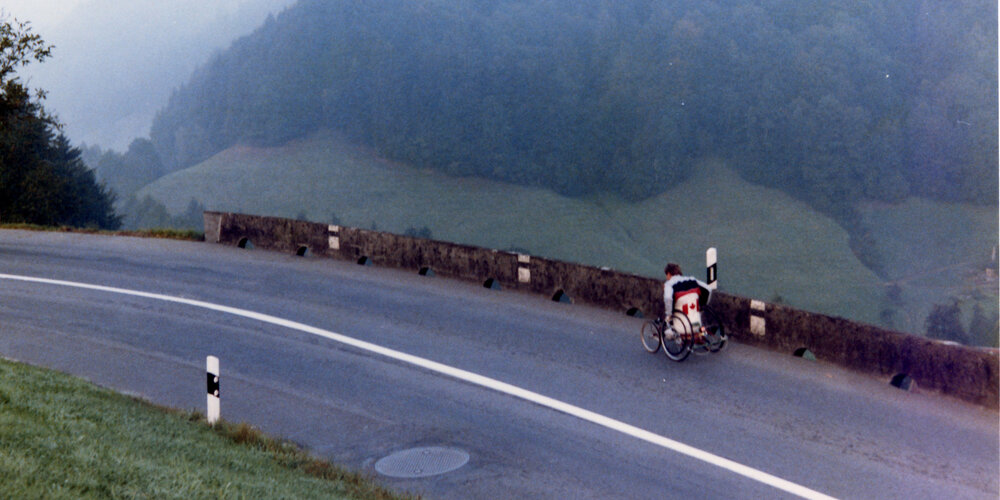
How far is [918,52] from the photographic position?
168 m

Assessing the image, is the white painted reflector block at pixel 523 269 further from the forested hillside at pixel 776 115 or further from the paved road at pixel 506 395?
the forested hillside at pixel 776 115

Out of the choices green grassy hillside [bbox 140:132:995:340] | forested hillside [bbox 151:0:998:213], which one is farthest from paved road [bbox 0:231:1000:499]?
forested hillside [bbox 151:0:998:213]

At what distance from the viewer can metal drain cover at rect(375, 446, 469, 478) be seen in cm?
836

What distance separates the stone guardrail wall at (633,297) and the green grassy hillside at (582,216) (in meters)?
127

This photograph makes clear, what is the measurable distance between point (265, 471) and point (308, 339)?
20.5 ft

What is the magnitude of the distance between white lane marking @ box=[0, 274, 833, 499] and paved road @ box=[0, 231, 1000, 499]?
0.13 m

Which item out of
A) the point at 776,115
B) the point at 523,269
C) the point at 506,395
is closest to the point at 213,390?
the point at 506,395

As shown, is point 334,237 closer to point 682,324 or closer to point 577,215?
point 682,324

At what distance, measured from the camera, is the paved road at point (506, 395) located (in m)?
8.47

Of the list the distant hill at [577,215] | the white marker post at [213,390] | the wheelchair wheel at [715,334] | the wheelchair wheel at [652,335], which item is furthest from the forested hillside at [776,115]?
the white marker post at [213,390]

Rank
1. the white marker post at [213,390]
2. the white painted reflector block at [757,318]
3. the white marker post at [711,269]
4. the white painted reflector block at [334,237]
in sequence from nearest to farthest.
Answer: the white marker post at [213,390], the white painted reflector block at [757,318], the white marker post at [711,269], the white painted reflector block at [334,237]

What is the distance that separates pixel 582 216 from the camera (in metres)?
178

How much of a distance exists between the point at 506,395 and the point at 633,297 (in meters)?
5.38

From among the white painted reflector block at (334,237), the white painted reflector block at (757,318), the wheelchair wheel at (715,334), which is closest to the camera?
the wheelchair wheel at (715,334)
